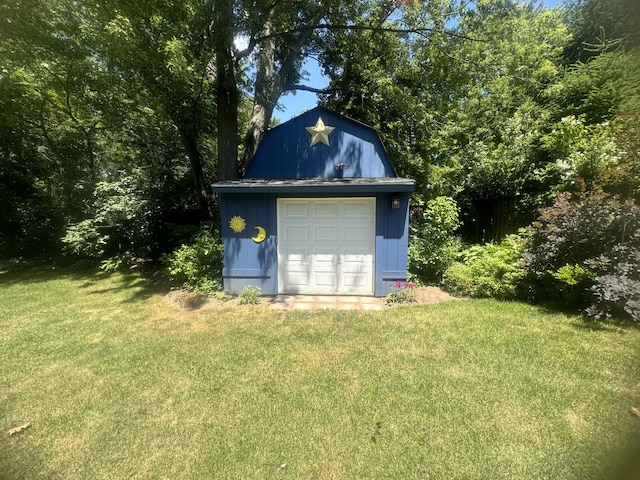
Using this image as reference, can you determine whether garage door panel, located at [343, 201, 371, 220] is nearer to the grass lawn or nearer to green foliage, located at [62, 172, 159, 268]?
the grass lawn

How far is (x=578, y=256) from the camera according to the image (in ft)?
15.8

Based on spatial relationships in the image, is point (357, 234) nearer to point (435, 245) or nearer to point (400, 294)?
point (400, 294)

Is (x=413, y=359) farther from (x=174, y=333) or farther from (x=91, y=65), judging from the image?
(x=91, y=65)

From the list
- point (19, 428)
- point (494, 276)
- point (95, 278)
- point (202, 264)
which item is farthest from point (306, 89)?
point (19, 428)

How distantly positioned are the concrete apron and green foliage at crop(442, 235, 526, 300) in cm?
170

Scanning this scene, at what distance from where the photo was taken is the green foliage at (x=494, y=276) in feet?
17.7

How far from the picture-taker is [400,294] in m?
5.54

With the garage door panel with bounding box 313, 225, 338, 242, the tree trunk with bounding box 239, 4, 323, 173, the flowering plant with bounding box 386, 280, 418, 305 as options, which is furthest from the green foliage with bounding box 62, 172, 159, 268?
the flowering plant with bounding box 386, 280, 418, 305

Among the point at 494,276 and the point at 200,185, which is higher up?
the point at 200,185

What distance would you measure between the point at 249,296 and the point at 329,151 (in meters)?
3.55

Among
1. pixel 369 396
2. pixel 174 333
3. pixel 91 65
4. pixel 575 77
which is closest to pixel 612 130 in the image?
pixel 575 77

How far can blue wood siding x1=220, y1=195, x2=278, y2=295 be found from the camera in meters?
5.93

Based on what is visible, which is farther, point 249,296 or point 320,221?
point 320,221

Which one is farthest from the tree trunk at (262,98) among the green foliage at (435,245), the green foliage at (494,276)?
the green foliage at (494,276)
